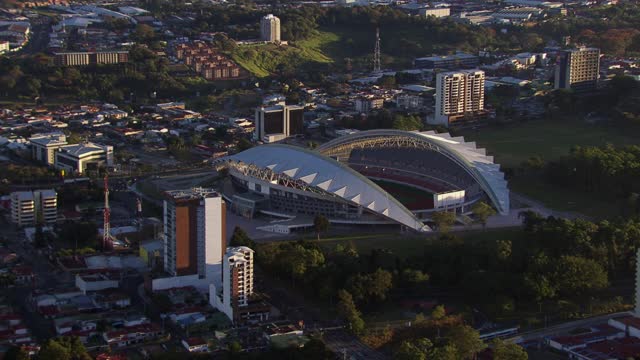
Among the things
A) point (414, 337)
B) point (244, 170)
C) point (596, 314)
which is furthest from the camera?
point (244, 170)

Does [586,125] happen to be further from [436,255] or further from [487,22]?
[487,22]

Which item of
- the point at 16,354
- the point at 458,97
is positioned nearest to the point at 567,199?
the point at 458,97

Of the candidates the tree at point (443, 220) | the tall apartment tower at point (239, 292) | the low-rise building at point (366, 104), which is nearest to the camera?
the tall apartment tower at point (239, 292)

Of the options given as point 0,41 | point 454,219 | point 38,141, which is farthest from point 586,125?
point 0,41

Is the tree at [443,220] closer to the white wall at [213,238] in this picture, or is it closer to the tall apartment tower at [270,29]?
the white wall at [213,238]

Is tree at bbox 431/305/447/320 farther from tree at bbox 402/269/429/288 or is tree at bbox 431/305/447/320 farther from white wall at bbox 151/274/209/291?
white wall at bbox 151/274/209/291

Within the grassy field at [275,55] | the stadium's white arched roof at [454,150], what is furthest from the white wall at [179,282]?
the grassy field at [275,55]
